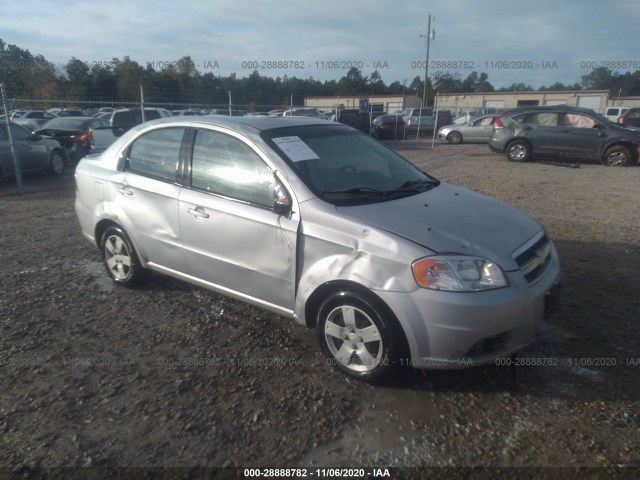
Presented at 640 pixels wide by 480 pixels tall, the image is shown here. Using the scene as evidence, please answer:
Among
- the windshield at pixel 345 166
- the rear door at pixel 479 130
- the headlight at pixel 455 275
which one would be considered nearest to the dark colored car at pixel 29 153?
the windshield at pixel 345 166

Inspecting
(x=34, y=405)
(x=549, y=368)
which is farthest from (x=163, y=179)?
(x=549, y=368)

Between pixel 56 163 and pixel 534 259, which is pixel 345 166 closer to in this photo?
pixel 534 259

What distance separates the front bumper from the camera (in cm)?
269

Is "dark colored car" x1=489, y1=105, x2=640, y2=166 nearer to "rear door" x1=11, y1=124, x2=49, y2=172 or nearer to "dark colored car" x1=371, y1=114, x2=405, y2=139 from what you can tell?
"dark colored car" x1=371, y1=114, x2=405, y2=139

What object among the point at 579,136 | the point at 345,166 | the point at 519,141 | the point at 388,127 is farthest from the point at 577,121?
the point at 345,166

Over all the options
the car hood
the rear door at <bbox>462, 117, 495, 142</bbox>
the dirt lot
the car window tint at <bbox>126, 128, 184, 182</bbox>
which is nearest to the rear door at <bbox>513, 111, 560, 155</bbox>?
the rear door at <bbox>462, 117, 495, 142</bbox>

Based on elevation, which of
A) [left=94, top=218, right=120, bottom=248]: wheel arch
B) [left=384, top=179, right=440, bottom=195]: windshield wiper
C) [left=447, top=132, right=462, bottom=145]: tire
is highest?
[left=384, top=179, right=440, bottom=195]: windshield wiper

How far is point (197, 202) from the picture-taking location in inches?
145

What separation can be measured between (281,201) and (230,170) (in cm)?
60

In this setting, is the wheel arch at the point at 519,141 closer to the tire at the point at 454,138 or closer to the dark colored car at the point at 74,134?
the tire at the point at 454,138

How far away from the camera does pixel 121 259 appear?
4488 mm

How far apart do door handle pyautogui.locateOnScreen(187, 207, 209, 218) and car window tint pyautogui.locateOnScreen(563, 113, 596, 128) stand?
13.7 m

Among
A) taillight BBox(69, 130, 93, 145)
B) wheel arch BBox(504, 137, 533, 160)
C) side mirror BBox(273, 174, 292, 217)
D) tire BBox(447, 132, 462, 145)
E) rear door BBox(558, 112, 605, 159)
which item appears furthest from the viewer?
tire BBox(447, 132, 462, 145)

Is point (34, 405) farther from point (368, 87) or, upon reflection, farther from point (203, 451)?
point (368, 87)
